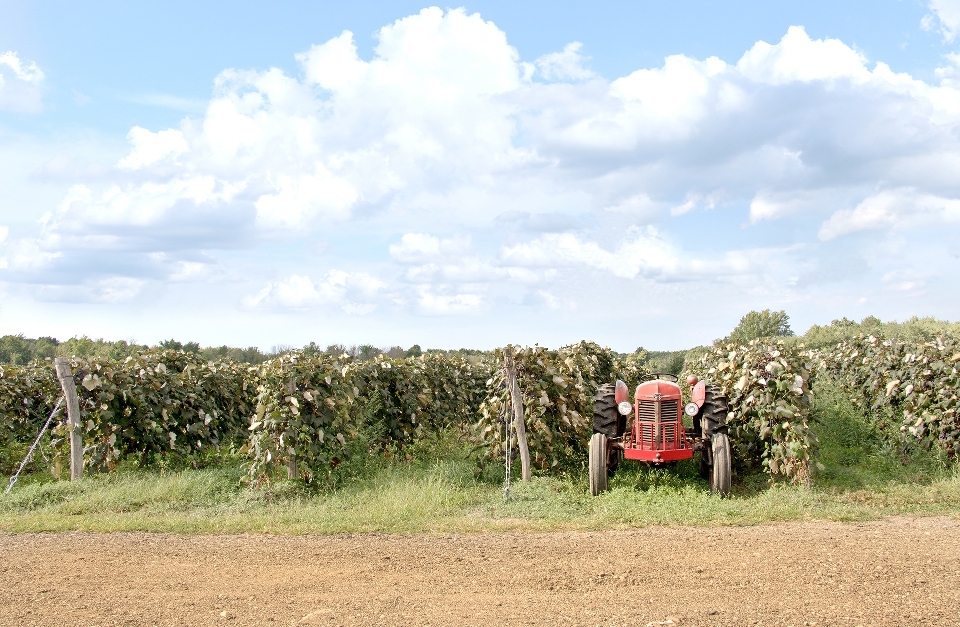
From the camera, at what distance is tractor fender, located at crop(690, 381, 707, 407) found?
368 inches

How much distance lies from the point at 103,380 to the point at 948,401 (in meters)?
12.3

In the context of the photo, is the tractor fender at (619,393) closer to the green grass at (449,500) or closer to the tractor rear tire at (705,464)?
the green grass at (449,500)

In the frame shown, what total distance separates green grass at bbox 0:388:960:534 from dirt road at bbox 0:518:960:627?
415mm

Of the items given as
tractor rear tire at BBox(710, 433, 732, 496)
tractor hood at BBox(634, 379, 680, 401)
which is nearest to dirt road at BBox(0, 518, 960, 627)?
tractor rear tire at BBox(710, 433, 732, 496)

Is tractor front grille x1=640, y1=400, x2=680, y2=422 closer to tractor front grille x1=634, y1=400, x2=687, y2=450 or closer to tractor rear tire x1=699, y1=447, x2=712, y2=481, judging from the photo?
tractor front grille x1=634, y1=400, x2=687, y2=450

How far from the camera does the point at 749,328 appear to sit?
1229 inches

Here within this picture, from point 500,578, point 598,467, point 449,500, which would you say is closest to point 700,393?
point 598,467

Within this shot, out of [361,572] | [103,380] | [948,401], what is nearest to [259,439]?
[103,380]

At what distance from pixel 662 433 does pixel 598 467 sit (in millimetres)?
880

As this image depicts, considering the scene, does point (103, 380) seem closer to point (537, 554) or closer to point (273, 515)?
point (273, 515)

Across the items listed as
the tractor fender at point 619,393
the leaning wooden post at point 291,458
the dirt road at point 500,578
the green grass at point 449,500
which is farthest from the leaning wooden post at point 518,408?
the leaning wooden post at point 291,458

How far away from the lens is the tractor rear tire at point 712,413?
29.9ft

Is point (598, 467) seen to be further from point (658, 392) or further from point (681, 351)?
point (681, 351)

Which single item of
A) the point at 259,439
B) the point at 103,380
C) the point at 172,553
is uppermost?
the point at 103,380
